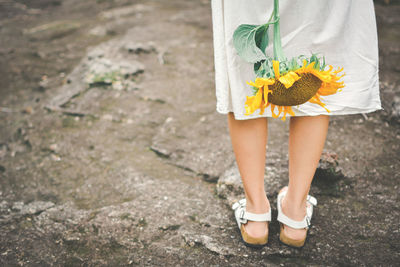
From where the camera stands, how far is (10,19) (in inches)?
158

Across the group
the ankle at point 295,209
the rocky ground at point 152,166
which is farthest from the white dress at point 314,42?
the rocky ground at point 152,166

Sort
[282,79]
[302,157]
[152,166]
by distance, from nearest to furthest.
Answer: [282,79]
[302,157]
[152,166]

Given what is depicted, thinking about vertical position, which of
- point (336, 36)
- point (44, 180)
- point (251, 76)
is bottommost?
point (44, 180)

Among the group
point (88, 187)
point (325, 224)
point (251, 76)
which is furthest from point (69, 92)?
point (325, 224)

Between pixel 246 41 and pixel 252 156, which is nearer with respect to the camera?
pixel 246 41

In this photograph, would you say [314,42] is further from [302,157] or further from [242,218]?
[242,218]

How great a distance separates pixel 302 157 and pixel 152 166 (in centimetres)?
88

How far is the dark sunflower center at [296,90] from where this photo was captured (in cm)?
81

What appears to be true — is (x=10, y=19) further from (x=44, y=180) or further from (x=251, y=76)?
(x=251, y=76)

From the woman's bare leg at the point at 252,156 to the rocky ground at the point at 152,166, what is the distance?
0.15 meters

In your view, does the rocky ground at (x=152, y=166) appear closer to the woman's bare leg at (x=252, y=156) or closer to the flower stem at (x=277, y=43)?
the woman's bare leg at (x=252, y=156)

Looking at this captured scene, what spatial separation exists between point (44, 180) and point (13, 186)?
0.15 meters

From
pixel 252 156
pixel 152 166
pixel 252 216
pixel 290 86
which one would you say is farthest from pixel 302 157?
pixel 152 166

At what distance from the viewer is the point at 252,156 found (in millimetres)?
1119
